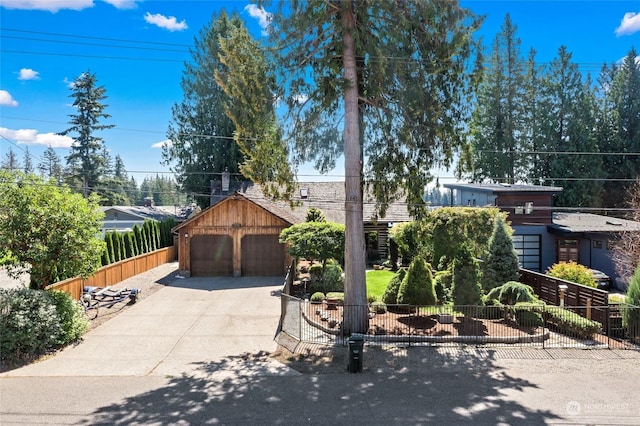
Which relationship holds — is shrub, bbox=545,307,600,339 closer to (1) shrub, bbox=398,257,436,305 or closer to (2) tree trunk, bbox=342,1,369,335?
(1) shrub, bbox=398,257,436,305

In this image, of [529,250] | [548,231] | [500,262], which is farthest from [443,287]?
[548,231]

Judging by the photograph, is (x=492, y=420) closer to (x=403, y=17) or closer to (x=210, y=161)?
(x=403, y=17)

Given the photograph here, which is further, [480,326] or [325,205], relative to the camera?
[325,205]

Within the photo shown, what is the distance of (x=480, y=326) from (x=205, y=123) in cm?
3431

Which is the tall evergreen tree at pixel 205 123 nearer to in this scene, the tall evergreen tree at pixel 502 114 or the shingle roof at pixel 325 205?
the shingle roof at pixel 325 205

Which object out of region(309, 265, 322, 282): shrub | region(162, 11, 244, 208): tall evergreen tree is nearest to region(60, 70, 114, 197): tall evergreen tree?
region(162, 11, 244, 208): tall evergreen tree

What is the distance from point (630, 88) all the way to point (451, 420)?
4369cm

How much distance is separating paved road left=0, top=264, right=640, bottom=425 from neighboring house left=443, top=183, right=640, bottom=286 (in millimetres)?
13164

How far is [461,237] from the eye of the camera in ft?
51.1

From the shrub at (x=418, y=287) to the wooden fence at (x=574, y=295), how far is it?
4104 millimetres

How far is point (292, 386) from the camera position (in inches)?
371

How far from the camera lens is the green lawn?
18.6m

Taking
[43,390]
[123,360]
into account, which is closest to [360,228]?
[123,360]

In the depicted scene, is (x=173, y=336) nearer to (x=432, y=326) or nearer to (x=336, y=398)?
(x=336, y=398)
